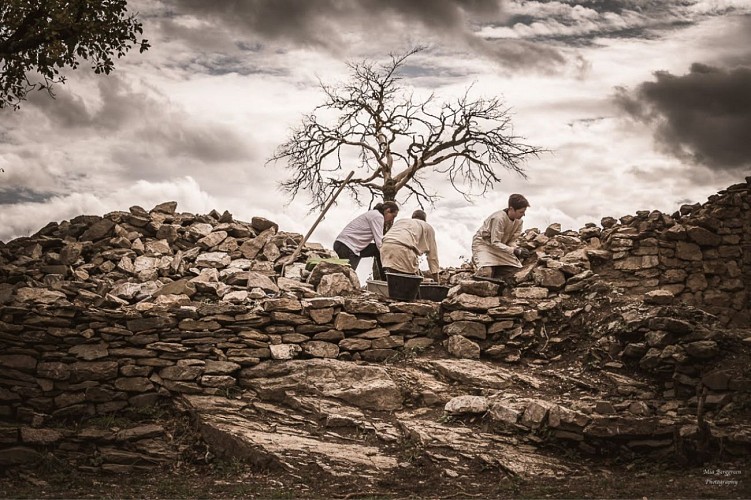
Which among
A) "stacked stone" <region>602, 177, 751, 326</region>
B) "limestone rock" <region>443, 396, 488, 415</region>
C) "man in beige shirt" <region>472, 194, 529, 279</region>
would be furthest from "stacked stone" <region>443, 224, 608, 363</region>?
"stacked stone" <region>602, 177, 751, 326</region>

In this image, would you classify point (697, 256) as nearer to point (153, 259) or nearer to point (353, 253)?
point (353, 253)

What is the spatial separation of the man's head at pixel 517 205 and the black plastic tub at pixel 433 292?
1.58m

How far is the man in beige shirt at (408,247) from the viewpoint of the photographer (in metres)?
10.6

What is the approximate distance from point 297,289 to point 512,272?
11.5 feet

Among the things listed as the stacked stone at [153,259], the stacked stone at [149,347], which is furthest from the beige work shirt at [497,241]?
the stacked stone at [149,347]

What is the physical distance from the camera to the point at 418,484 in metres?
6.98

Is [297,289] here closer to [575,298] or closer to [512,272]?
[512,272]

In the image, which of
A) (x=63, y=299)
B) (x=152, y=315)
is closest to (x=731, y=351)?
(x=152, y=315)

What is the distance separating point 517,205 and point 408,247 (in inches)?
70.7

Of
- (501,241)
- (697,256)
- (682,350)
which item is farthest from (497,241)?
(697,256)

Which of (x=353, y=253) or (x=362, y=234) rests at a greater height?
(x=362, y=234)

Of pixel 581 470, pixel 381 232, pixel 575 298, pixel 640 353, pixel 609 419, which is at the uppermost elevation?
pixel 381 232

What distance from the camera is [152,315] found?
9328 mm

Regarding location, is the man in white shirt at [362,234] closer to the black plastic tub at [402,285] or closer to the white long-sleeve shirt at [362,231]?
the white long-sleeve shirt at [362,231]
